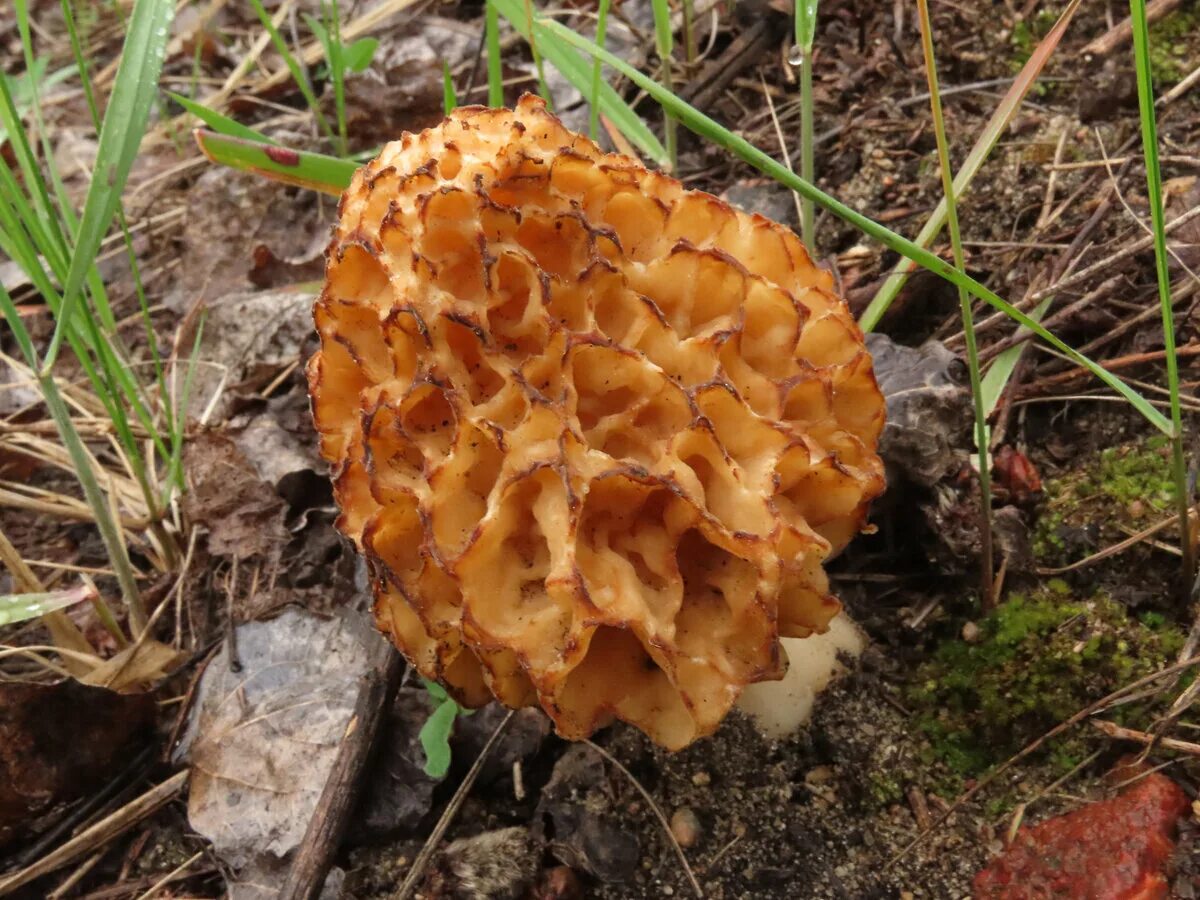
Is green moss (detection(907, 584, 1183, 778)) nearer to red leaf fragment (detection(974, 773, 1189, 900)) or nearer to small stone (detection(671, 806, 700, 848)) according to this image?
red leaf fragment (detection(974, 773, 1189, 900))

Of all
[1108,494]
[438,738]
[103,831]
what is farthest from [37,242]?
[1108,494]

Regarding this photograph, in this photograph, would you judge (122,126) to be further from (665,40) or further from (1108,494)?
(1108,494)

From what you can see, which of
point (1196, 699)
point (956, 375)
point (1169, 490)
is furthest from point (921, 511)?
point (1196, 699)

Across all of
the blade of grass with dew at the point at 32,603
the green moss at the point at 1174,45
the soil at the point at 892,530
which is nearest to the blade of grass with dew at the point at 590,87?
the soil at the point at 892,530

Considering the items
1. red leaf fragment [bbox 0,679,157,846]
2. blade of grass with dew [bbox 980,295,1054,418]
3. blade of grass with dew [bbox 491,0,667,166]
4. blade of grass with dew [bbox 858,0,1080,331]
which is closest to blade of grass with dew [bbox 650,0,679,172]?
blade of grass with dew [bbox 491,0,667,166]

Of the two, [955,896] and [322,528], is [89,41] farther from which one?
[955,896]

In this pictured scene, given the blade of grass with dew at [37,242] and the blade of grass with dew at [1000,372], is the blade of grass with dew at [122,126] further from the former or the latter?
the blade of grass with dew at [1000,372]
